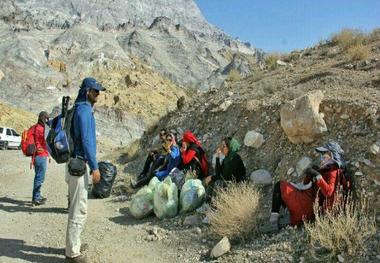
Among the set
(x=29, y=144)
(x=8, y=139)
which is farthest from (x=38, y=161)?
(x=8, y=139)

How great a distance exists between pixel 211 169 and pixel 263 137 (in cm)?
132

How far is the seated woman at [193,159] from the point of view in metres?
8.95

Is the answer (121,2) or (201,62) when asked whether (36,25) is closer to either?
(201,62)

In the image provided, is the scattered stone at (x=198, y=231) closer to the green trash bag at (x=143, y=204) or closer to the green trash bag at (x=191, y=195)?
the green trash bag at (x=191, y=195)

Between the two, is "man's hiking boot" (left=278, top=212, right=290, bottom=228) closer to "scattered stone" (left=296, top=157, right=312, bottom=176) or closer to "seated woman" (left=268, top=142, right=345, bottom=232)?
"seated woman" (left=268, top=142, right=345, bottom=232)

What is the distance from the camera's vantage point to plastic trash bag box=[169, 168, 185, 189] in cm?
812

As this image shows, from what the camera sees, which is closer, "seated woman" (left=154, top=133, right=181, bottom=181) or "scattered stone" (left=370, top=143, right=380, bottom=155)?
"scattered stone" (left=370, top=143, right=380, bottom=155)

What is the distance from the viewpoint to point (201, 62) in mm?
95000

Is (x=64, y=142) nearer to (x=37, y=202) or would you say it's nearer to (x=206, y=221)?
(x=206, y=221)

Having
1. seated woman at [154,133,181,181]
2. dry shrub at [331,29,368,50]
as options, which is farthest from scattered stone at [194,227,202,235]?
dry shrub at [331,29,368,50]

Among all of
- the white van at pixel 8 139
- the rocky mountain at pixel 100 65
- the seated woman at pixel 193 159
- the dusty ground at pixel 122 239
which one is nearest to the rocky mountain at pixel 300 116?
the seated woman at pixel 193 159

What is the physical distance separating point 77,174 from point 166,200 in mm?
2281

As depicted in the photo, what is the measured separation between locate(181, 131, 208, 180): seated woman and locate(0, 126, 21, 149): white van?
679 inches

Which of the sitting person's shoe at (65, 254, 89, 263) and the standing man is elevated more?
the standing man
